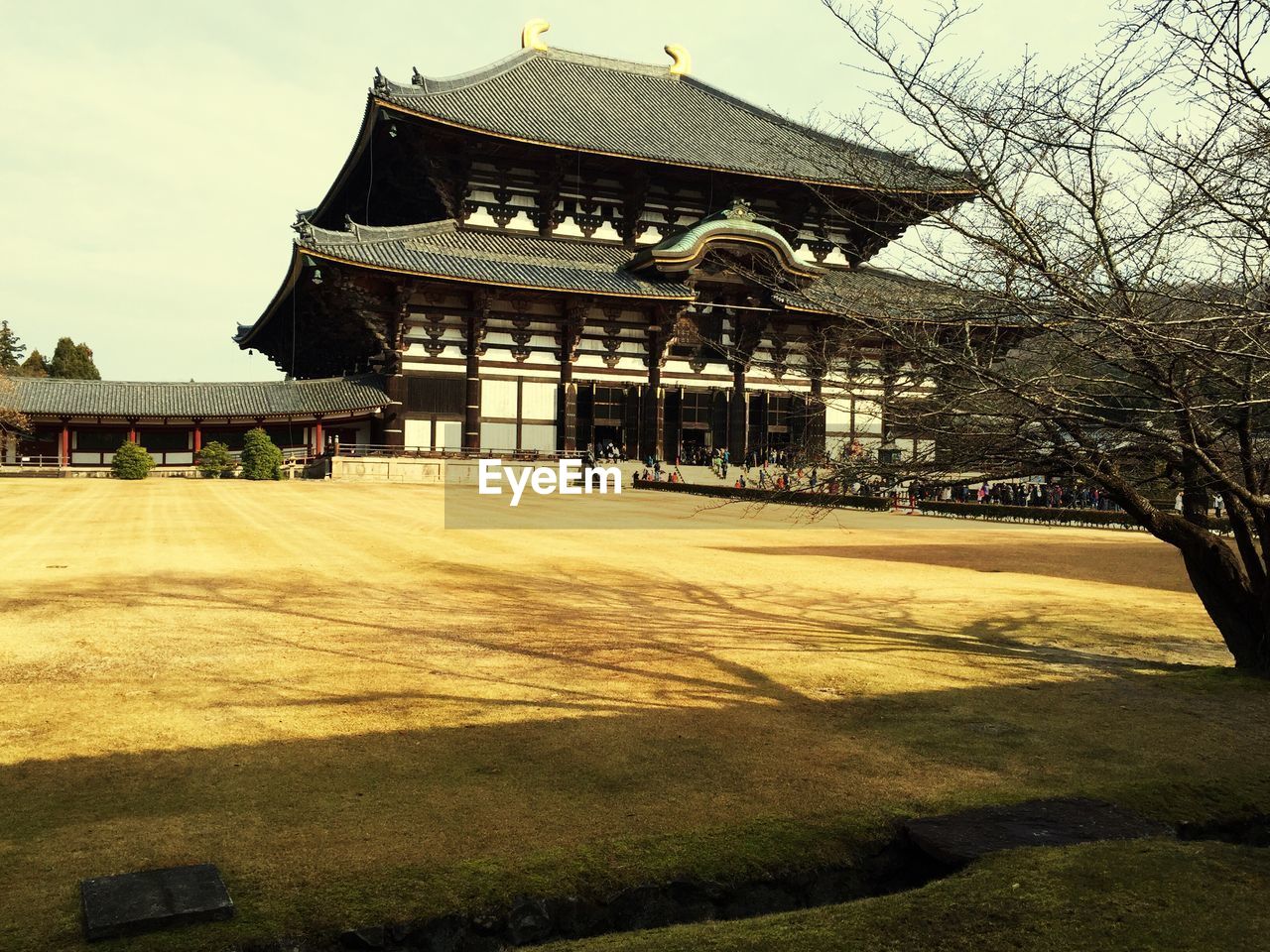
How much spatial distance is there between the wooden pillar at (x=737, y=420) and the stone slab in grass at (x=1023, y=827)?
3336 centimetres

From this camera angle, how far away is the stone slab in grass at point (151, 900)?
3041 millimetres

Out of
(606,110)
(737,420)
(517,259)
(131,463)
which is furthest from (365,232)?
(737,420)

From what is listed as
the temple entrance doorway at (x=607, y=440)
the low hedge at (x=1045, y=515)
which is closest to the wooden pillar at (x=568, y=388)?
the temple entrance doorway at (x=607, y=440)

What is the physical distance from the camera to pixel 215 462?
1287 inches

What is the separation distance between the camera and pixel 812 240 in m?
39.4

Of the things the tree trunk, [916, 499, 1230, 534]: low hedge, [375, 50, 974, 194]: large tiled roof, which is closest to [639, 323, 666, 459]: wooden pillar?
[375, 50, 974, 194]: large tiled roof

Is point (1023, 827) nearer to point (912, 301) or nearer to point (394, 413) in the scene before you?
point (912, 301)

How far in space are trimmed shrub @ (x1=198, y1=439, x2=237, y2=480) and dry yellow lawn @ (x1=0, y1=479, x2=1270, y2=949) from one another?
21.2 metres

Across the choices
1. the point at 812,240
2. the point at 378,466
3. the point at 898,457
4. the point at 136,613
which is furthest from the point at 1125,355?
the point at 812,240

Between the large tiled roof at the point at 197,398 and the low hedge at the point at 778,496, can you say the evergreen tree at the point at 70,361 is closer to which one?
the large tiled roof at the point at 197,398

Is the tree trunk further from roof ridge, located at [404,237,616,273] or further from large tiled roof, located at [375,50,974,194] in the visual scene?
roof ridge, located at [404,237,616,273]

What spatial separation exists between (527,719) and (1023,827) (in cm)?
285

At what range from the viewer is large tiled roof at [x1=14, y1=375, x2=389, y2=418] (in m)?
33.9

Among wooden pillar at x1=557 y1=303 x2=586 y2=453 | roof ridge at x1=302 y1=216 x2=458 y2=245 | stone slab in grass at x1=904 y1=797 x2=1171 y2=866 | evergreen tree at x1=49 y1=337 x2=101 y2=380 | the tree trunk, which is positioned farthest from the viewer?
evergreen tree at x1=49 y1=337 x2=101 y2=380
